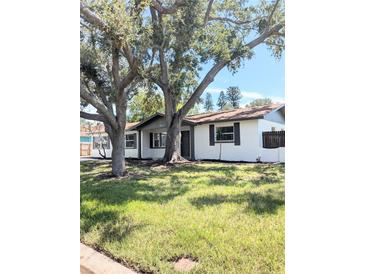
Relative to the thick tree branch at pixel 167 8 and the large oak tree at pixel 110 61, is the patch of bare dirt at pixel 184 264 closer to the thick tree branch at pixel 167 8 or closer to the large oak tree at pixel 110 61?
the large oak tree at pixel 110 61

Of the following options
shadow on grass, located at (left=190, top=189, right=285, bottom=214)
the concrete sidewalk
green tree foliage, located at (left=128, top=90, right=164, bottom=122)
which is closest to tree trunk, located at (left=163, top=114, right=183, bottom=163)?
green tree foliage, located at (left=128, top=90, right=164, bottom=122)

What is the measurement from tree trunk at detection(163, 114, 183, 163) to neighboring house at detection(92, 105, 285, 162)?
31 centimetres

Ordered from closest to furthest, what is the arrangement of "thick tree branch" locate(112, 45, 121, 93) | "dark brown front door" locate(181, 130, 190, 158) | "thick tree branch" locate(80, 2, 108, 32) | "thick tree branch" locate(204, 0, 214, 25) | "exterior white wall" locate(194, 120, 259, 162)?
"thick tree branch" locate(80, 2, 108, 32) < "exterior white wall" locate(194, 120, 259, 162) < "thick tree branch" locate(112, 45, 121, 93) < "thick tree branch" locate(204, 0, 214, 25) < "dark brown front door" locate(181, 130, 190, 158)

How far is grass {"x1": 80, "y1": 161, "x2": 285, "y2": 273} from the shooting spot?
4.31ft

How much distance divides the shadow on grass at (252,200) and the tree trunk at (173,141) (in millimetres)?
3860

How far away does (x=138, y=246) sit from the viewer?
1.50m

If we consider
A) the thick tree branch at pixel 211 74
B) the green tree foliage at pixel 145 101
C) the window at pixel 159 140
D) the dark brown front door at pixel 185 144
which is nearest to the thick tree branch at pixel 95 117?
the green tree foliage at pixel 145 101

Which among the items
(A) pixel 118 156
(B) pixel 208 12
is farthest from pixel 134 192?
(B) pixel 208 12

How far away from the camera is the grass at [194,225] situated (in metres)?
1.31

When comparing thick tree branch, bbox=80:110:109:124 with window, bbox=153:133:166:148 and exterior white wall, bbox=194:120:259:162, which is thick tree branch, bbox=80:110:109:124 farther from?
window, bbox=153:133:166:148

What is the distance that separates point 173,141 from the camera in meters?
6.42
